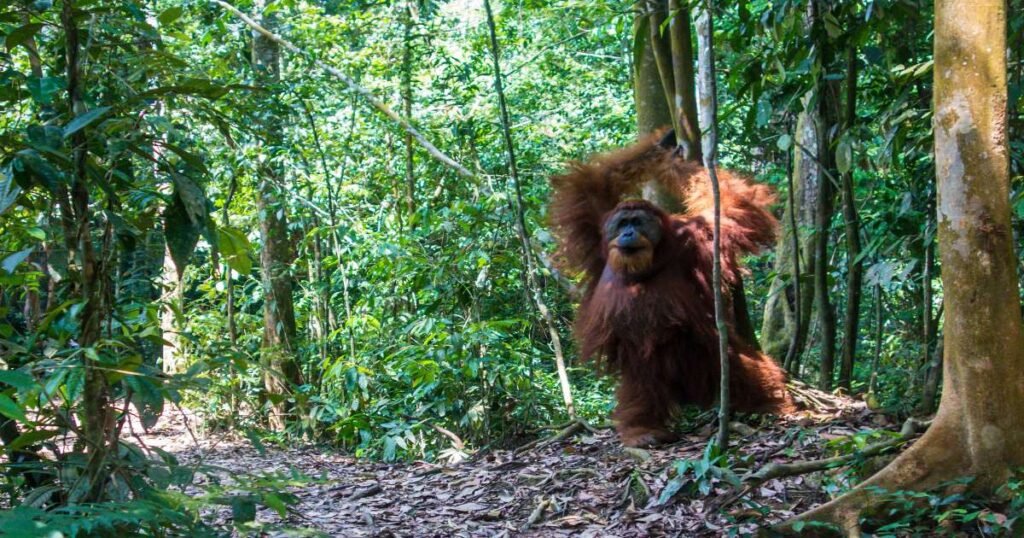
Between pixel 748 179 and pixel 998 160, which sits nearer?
pixel 998 160

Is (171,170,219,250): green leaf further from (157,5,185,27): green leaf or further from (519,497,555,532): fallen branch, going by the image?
(519,497,555,532): fallen branch

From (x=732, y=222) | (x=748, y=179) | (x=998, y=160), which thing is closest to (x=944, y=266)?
(x=998, y=160)

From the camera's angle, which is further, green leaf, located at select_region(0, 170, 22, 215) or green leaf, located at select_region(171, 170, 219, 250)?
green leaf, located at select_region(171, 170, 219, 250)

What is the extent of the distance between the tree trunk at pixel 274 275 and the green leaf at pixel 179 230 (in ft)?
15.3

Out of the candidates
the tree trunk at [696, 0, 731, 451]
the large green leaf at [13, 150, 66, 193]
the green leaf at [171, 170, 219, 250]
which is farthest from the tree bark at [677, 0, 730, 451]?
the large green leaf at [13, 150, 66, 193]

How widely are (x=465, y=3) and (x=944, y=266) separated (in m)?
8.26

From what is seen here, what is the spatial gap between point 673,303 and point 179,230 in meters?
2.95

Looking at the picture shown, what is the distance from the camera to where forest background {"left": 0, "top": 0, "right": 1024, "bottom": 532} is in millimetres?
2367

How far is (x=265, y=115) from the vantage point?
6.44 meters

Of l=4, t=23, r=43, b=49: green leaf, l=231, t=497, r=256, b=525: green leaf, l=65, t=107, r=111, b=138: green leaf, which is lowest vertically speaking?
l=231, t=497, r=256, b=525: green leaf

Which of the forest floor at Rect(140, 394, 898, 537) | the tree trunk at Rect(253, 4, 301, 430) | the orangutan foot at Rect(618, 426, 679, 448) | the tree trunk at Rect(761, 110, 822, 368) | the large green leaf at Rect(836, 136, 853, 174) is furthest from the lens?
the tree trunk at Rect(253, 4, 301, 430)

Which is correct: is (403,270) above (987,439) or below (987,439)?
above

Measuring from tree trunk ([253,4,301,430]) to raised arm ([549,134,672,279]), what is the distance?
Result: 2.56m

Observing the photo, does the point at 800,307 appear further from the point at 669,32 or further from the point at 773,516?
the point at 773,516
